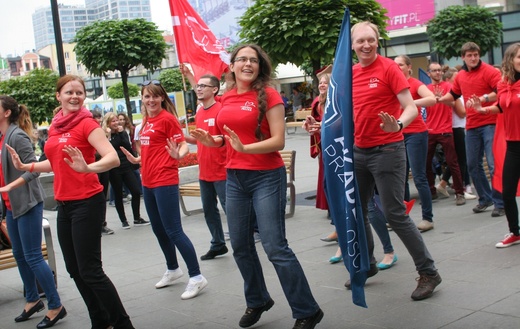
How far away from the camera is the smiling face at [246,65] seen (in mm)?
5016

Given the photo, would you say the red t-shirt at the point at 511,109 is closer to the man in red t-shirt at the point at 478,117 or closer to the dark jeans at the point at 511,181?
the dark jeans at the point at 511,181

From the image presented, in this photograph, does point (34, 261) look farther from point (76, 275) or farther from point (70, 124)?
point (70, 124)

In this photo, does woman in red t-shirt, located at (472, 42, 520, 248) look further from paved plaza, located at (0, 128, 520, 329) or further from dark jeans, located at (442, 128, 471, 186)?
dark jeans, located at (442, 128, 471, 186)

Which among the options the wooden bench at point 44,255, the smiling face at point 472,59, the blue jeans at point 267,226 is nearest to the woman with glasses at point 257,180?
the blue jeans at point 267,226

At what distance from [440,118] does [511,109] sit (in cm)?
335

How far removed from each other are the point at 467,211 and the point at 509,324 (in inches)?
191

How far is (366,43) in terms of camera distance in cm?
554

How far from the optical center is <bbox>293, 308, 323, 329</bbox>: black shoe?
480 centimetres

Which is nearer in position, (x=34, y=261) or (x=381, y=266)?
(x=34, y=261)

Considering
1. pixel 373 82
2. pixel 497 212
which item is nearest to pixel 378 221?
pixel 373 82

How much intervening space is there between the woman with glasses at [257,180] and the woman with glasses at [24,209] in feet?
5.55

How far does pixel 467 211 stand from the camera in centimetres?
931

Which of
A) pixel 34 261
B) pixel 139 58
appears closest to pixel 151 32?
pixel 139 58

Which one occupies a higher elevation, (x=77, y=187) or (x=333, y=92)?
(x=333, y=92)
